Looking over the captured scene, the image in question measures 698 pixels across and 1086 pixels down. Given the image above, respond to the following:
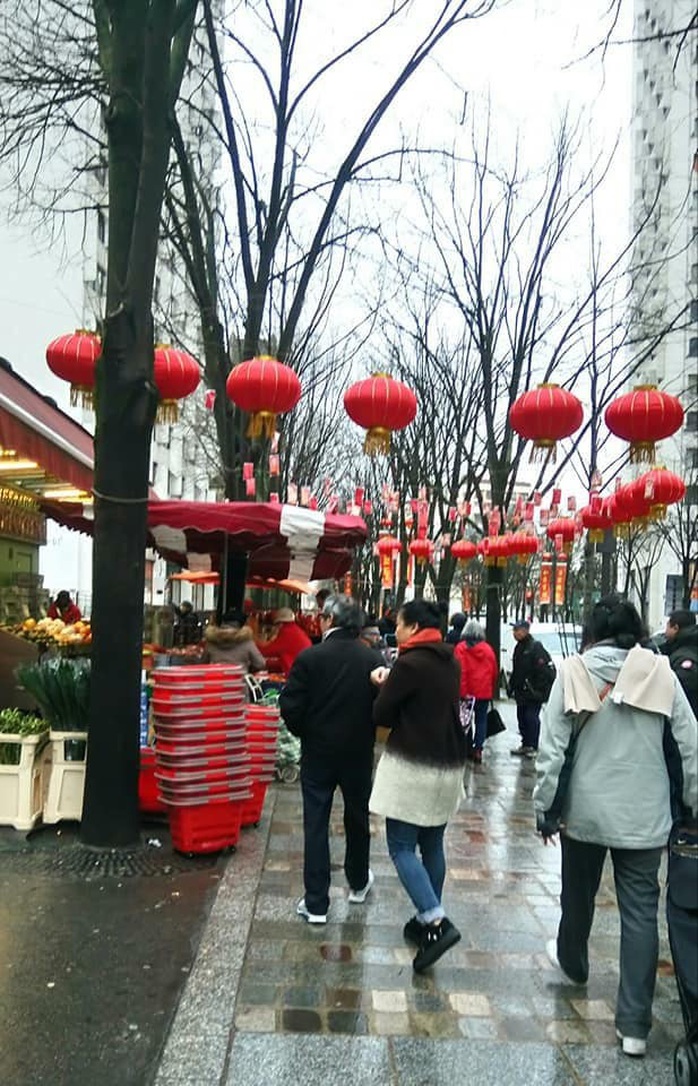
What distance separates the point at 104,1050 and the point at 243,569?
8.58m

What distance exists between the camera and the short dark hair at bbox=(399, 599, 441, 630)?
4.51 metres

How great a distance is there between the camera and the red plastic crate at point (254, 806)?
651cm

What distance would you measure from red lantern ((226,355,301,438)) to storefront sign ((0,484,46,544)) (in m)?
3.58

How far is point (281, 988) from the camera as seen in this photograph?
154 inches

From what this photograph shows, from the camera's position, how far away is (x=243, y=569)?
1174 cm

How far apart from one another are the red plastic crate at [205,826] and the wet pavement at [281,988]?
0.13 meters

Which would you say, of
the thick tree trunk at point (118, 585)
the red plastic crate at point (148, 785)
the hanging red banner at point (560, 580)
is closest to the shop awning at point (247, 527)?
the thick tree trunk at point (118, 585)

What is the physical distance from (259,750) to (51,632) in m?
4.92

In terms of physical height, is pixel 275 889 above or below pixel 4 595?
below

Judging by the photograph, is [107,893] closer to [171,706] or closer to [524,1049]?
[171,706]

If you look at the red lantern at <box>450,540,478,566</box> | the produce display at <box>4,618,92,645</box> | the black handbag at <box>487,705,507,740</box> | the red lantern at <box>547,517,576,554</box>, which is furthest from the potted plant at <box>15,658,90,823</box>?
the red lantern at <box>450,540,478,566</box>

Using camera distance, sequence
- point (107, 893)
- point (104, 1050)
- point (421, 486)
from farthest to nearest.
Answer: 1. point (421, 486)
2. point (107, 893)
3. point (104, 1050)

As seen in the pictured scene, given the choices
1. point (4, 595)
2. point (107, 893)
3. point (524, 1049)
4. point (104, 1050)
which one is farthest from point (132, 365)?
point (4, 595)

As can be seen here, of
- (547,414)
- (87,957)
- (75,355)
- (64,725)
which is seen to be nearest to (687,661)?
(547,414)
